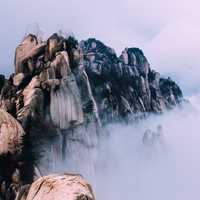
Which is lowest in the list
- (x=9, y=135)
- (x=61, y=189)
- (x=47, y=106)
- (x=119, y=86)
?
(x=61, y=189)

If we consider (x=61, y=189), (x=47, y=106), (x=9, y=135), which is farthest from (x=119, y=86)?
(x=61, y=189)

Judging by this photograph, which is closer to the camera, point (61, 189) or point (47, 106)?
point (61, 189)

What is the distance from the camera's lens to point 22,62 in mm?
92750

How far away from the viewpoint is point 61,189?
57.8ft

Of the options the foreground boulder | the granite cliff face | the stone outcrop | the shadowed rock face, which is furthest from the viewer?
the shadowed rock face

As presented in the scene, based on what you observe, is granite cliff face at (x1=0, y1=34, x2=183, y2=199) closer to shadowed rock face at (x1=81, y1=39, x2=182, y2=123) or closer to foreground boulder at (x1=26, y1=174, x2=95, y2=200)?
shadowed rock face at (x1=81, y1=39, x2=182, y2=123)

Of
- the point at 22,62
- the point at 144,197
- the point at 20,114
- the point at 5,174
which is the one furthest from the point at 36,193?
the point at 144,197

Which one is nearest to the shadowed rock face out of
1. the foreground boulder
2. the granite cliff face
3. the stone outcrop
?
the granite cliff face

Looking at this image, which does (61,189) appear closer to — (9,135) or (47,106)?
(9,135)

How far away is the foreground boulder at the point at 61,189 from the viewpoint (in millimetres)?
17188

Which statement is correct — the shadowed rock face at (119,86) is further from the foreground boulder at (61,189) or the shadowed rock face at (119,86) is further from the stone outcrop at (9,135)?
the foreground boulder at (61,189)

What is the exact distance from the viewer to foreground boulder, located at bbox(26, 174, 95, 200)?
17188 millimetres

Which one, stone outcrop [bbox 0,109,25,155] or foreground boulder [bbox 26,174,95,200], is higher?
stone outcrop [bbox 0,109,25,155]

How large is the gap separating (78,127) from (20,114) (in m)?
12.7
